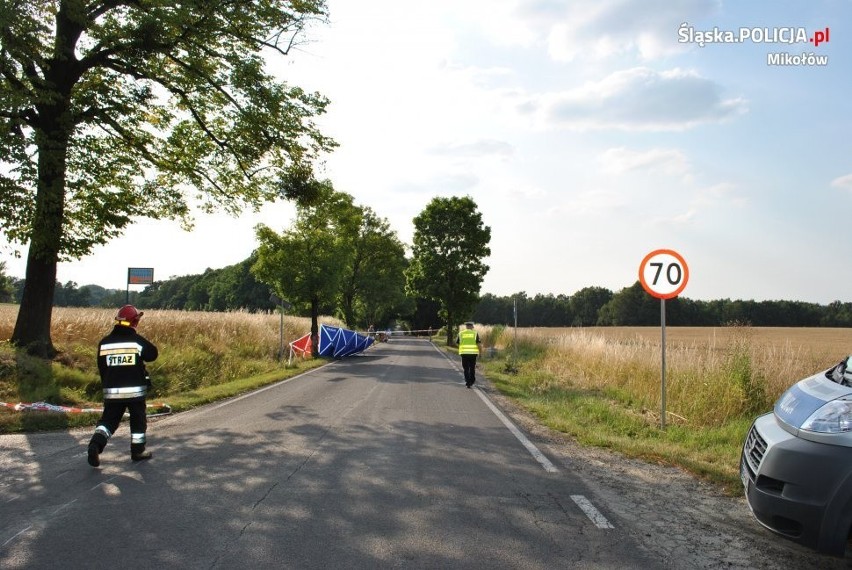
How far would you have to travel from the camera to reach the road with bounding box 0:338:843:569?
12.5ft

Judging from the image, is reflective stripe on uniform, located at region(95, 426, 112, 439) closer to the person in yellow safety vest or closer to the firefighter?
the firefighter

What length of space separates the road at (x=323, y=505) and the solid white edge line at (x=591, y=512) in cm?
2

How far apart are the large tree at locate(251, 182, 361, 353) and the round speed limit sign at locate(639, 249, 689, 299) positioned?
2021 cm

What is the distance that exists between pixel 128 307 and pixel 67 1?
8.37m

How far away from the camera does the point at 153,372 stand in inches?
578

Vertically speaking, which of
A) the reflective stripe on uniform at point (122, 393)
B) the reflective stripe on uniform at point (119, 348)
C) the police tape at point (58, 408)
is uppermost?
the reflective stripe on uniform at point (119, 348)

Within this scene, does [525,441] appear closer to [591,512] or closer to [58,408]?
[591,512]

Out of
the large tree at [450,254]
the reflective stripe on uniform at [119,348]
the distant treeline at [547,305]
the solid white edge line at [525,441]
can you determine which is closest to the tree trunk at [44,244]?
the reflective stripe on uniform at [119,348]

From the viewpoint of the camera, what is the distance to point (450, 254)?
43.5 m

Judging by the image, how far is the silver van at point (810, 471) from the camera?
132 inches

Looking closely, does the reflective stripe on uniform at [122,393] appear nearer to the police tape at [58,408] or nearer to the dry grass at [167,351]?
the police tape at [58,408]

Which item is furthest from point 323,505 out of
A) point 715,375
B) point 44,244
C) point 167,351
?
point 167,351

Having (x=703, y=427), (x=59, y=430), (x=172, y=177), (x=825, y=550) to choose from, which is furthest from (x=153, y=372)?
(x=825, y=550)

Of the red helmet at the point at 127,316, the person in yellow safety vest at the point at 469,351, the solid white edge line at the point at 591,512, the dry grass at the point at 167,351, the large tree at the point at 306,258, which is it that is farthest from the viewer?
the large tree at the point at 306,258
